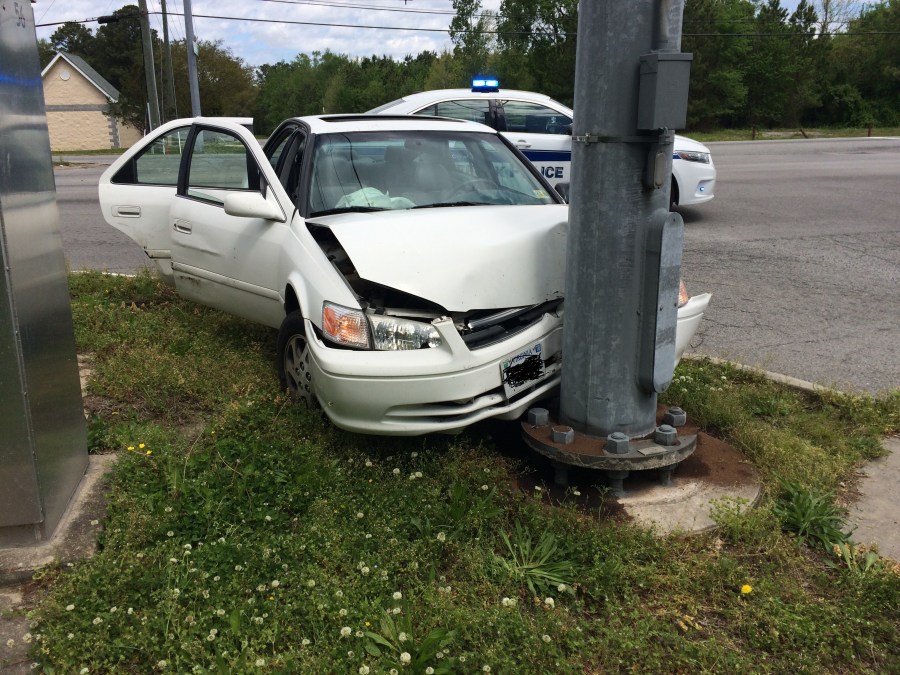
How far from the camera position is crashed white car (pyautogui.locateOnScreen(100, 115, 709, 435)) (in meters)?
3.87

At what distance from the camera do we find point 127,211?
6465 mm

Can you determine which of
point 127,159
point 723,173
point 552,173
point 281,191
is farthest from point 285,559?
point 723,173

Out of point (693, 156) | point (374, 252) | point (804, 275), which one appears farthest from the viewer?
point (693, 156)

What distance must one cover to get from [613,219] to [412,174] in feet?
5.85

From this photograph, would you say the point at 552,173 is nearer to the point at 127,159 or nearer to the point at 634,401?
the point at 127,159

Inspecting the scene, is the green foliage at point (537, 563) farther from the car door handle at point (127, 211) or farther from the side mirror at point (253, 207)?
the car door handle at point (127, 211)

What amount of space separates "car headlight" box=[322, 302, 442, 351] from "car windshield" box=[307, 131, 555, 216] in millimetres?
1187

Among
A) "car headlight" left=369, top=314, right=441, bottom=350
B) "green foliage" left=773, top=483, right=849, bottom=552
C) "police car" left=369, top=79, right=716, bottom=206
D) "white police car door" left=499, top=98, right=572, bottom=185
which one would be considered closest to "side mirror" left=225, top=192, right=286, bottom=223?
"car headlight" left=369, top=314, right=441, bottom=350

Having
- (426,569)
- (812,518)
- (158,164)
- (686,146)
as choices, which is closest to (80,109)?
(686,146)

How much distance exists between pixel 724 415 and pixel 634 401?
0.94 metres

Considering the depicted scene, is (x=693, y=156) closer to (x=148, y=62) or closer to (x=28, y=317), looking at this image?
(x=28, y=317)

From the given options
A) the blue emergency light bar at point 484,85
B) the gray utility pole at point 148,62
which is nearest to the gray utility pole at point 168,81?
the gray utility pole at point 148,62

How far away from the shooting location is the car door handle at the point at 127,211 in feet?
21.1

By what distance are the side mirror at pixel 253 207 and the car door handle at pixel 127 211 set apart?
6.20 feet
